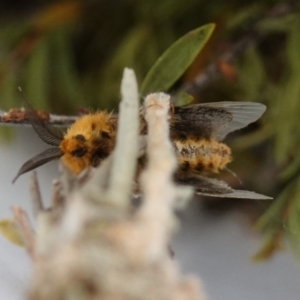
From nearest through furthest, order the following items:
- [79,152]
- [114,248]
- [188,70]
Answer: [114,248]
[79,152]
[188,70]

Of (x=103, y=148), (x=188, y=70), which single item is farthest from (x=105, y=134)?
(x=188, y=70)

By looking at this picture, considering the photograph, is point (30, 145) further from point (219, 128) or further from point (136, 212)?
point (136, 212)

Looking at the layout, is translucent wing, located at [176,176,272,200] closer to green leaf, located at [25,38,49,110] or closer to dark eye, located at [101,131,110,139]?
dark eye, located at [101,131,110,139]

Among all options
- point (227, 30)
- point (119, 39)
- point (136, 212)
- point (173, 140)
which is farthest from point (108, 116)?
point (119, 39)

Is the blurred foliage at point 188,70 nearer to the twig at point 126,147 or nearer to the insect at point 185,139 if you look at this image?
the insect at point 185,139

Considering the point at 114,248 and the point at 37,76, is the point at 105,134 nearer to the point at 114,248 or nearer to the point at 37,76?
the point at 114,248

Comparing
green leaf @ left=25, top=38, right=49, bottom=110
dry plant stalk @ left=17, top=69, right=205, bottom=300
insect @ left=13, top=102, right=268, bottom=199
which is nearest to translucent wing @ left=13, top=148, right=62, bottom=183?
insect @ left=13, top=102, right=268, bottom=199
